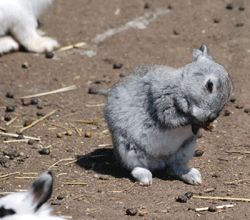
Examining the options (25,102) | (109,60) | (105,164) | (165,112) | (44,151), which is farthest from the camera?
(109,60)

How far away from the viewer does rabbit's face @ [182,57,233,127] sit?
6.88m

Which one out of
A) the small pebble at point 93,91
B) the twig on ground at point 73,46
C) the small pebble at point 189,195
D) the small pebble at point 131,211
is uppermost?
the twig on ground at point 73,46

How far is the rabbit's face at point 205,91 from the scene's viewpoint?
6879 mm

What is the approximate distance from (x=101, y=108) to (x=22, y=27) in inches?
77.6

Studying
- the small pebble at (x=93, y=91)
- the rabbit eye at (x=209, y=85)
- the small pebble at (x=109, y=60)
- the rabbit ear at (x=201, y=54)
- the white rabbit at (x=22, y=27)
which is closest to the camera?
the rabbit eye at (x=209, y=85)

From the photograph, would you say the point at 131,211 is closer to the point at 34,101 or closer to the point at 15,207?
the point at 15,207

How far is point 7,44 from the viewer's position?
10281 mm

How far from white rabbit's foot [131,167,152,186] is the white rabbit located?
3325 millimetres

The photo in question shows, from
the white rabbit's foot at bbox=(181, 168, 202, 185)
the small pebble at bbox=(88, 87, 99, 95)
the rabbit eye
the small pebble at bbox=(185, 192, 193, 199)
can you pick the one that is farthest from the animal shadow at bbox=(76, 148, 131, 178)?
the small pebble at bbox=(88, 87, 99, 95)

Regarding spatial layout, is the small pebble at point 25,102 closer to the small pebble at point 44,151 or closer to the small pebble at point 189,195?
the small pebble at point 44,151

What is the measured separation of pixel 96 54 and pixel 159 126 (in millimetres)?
3240

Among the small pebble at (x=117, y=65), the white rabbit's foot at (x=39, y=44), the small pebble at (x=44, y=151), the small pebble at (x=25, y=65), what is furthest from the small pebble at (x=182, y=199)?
the white rabbit's foot at (x=39, y=44)

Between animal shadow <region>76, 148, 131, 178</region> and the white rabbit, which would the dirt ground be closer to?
animal shadow <region>76, 148, 131, 178</region>

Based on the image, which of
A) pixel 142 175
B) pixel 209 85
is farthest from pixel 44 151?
pixel 209 85
